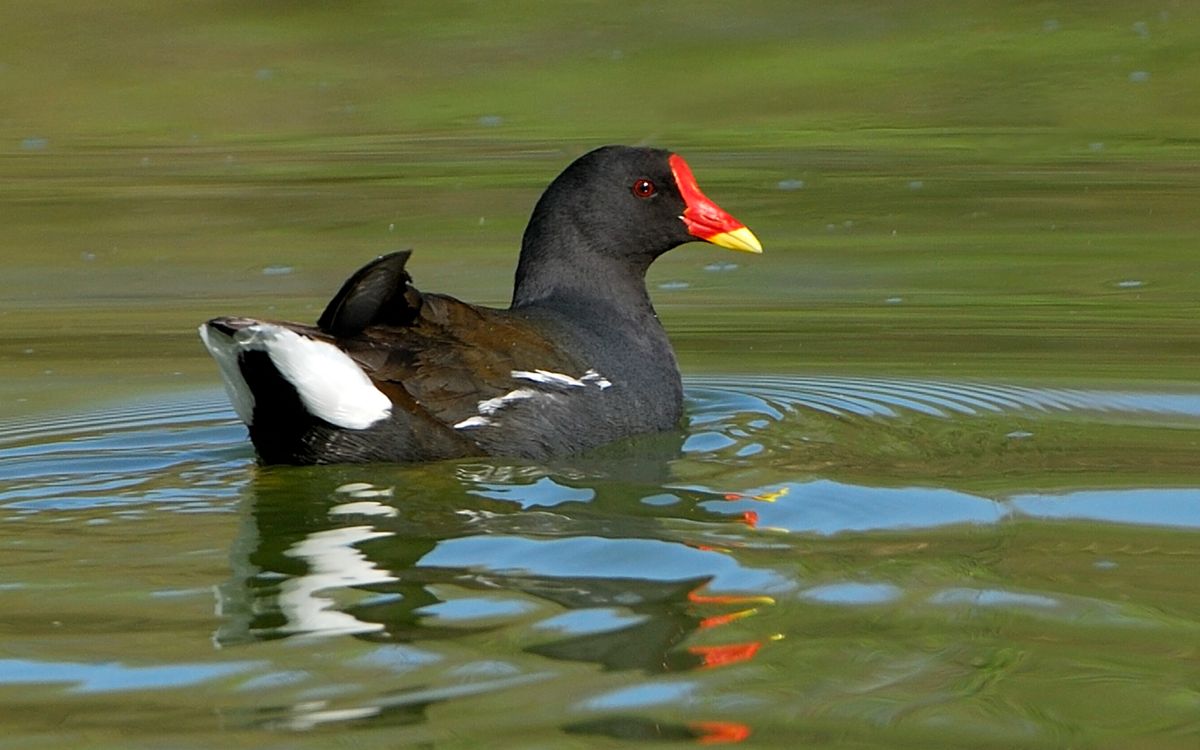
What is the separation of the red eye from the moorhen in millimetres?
113

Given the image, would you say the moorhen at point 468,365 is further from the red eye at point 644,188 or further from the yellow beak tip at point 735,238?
the yellow beak tip at point 735,238

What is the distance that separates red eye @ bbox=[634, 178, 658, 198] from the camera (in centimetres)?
593

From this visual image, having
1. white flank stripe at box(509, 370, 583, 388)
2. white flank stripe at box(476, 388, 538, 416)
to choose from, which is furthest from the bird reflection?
white flank stripe at box(509, 370, 583, 388)

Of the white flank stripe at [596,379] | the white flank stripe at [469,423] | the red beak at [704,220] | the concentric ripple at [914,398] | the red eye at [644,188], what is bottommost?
the concentric ripple at [914,398]

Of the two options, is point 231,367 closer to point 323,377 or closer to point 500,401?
point 323,377

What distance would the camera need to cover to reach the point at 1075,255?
7.95 meters

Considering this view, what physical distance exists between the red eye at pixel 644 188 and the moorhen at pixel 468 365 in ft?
Result: 0.37

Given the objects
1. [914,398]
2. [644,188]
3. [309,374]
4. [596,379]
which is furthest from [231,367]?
→ [914,398]

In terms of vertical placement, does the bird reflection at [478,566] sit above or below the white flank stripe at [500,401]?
below

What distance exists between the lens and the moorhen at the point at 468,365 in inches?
188

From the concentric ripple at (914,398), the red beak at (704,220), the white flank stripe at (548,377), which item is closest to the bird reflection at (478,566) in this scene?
the white flank stripe at (548,377)

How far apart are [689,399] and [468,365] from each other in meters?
1.10

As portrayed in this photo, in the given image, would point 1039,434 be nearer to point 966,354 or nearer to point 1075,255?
point 966,354

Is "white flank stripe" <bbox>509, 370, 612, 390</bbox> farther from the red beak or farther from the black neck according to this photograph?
the red beak
